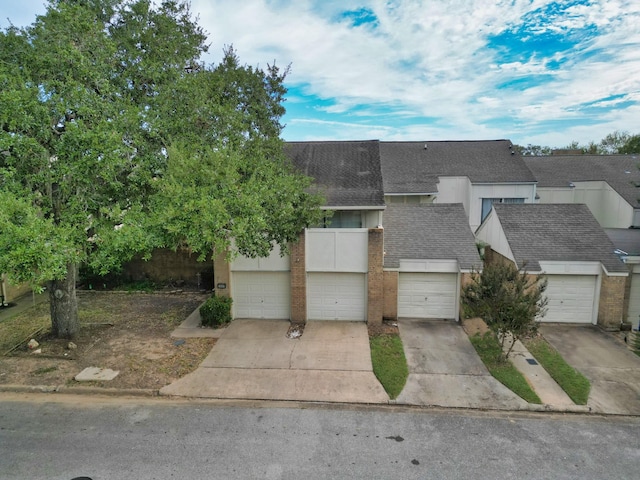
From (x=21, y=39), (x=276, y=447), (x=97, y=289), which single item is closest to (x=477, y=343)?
(x=276, y=447)

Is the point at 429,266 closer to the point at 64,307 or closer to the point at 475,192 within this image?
the point at 64,307

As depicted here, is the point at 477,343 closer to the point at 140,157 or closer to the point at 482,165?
the point at 140,157

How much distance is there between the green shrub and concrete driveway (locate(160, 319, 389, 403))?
1.31ft

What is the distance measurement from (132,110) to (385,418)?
31.4 feet

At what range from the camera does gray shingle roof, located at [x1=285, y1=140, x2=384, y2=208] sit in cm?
1503

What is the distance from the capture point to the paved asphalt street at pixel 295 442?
6.73 meters

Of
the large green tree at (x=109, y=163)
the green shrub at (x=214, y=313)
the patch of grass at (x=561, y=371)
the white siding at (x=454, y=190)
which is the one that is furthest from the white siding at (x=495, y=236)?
the green shrub at (x=214, y=313)

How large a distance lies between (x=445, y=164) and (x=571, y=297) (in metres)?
14.0

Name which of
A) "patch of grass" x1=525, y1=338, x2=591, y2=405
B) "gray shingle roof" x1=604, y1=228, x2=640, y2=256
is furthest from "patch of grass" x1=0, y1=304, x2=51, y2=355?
"gray shingle roof" x1=604, y1=228, x2=640, y2=256

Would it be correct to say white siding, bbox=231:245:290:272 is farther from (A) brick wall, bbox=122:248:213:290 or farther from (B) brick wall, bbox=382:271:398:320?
(A) brick wall, bbox=122:248:213:290

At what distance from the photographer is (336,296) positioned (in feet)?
46.4

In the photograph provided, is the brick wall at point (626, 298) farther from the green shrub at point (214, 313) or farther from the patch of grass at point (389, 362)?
the green shrub at point (214, 313)

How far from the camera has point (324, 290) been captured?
14148 millimetres

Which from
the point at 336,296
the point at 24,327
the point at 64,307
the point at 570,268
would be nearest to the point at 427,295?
the point at 336,296
